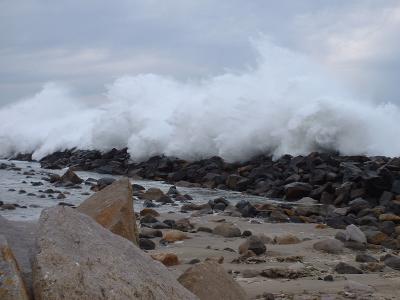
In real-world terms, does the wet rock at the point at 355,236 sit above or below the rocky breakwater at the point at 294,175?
below

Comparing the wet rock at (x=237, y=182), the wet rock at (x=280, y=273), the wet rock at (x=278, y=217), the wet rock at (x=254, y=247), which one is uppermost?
the wet rock at (x=237, y=182)

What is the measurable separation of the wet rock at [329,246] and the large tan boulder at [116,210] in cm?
204

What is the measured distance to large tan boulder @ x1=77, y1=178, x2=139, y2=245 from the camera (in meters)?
3.82

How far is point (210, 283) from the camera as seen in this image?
2990mm

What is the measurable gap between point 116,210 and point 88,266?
66.4 inches

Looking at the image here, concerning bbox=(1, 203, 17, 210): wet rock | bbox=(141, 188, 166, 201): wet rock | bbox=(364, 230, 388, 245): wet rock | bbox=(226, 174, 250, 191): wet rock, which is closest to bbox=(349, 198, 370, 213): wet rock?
bbox=(364, 230, 388, 245): wet rock

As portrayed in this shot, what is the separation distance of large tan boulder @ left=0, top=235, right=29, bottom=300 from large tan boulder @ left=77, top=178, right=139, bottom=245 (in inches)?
63.5

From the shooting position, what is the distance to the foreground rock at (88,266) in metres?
2.12

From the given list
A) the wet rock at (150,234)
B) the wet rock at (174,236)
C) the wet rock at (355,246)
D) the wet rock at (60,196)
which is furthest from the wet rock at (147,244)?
the wet rock at (60,196)

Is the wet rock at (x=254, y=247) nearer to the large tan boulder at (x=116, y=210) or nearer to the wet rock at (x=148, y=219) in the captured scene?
the large tan boulder at (x=116, y=210)

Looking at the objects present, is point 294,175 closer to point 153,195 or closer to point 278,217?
point 153,195

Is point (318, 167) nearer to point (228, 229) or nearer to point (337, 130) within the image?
point (337, 130)

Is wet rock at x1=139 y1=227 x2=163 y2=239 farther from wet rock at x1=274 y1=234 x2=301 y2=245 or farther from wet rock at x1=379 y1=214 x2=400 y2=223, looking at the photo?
wet rock at x1=379 y1=214 x2=400 y2=223

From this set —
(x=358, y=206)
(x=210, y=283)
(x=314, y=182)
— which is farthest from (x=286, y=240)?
(x=314, y=182)
